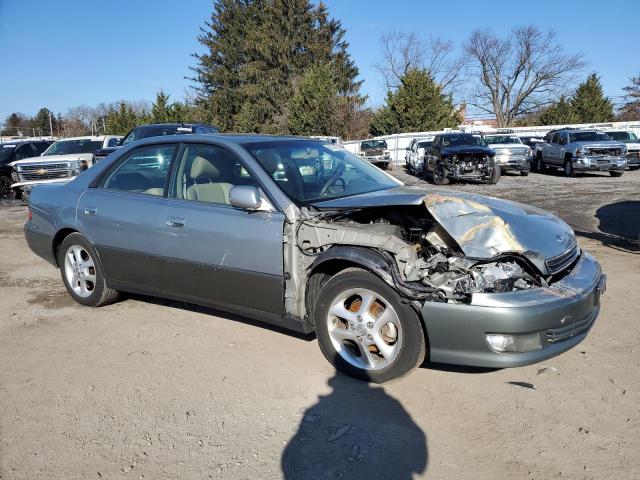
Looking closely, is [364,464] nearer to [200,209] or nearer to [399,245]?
[399,245]

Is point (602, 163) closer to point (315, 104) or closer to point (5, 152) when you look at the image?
point (5, 152)

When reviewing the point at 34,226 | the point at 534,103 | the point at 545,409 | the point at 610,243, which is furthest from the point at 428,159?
the point at 534,103

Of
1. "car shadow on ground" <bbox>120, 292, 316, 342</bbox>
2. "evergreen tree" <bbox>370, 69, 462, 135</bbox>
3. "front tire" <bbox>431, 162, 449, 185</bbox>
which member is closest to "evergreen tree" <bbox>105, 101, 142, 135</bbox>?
"evergreen tree" <bbox>370, 69, 462, 135</bbox>

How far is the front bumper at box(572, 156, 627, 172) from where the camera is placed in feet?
64.0

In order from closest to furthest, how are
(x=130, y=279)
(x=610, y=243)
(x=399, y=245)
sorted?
(x=399, y=245)
(x=130, y=279)
(x=610, y=243)

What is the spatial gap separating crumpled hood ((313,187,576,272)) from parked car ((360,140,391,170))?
2505 centimetres

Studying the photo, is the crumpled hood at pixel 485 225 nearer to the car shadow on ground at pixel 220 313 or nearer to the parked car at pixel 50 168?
the car shadow on ground at pixel 220 313

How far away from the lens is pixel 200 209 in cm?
421

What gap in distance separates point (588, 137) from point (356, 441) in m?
21.1

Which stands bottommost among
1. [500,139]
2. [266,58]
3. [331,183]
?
[331,183]

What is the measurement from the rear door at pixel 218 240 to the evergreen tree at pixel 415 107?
3594 centimetres

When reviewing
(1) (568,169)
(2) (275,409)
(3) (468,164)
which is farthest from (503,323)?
(1) (568,169)

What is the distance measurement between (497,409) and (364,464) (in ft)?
3.21

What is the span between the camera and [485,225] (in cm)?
351
